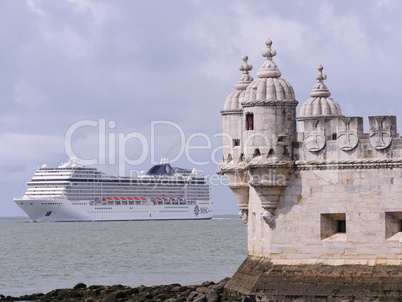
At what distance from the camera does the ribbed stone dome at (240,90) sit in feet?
114

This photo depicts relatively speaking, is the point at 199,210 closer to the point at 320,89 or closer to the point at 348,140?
the point at 320,89

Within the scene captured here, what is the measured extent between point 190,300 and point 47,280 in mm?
18669

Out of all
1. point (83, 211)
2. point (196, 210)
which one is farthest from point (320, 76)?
point (196, 210)

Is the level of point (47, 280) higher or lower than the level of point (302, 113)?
lower

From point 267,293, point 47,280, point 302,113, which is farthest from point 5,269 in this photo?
point 267,293

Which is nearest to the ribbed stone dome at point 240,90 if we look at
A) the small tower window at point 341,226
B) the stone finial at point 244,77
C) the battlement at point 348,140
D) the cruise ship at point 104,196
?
the stone finial at point 244,77

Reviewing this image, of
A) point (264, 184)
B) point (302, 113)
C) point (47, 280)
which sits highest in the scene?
point (302, 113)

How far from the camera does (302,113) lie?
122ft

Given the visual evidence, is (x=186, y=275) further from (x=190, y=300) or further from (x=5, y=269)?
(x=190, y=300)

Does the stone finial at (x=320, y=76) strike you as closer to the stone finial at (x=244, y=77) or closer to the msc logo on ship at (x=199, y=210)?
the stone finial at (x=244, y=77)

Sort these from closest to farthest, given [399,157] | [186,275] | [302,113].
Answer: [399,157] → [302,113] → [186,275]

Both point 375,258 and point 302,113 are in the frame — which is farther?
point 302,113

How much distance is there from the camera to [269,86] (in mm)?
30484

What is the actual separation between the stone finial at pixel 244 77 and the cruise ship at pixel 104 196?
122m
